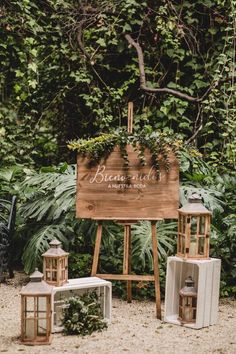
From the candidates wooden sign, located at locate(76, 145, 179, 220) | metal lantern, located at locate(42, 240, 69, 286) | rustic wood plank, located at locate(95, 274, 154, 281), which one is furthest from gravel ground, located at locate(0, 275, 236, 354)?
wooden sign, located at locate(76, 145, 179, 220)

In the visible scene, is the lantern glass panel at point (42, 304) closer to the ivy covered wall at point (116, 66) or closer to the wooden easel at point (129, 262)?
the wooden easel at point (129, 262)

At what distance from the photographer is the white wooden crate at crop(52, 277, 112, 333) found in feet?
16.7

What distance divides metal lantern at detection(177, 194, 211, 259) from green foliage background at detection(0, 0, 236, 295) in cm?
254

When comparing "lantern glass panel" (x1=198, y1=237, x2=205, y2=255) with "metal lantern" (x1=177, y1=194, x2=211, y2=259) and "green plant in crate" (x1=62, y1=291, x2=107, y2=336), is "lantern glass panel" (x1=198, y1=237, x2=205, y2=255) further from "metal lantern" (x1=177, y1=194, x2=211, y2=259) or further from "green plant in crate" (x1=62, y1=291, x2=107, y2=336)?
"green plant in crate" (x1=62, y1=291, x2=107, y2=336)

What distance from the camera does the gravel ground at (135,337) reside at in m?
4.62

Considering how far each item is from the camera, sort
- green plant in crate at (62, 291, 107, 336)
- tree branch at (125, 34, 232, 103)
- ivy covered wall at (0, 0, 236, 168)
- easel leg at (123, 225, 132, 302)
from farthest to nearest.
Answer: ivy covered wall at (0, 0, 236, 168)
tree branch at (125, 34, 232, 103)
easel leg at (123, 225, 132, 302)
green plant in crate at (62, 291, 107, 336)

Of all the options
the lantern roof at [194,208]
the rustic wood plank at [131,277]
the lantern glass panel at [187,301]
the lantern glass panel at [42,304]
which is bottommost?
the lantern glass panel at [187,301]

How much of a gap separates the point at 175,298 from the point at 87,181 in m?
1.29

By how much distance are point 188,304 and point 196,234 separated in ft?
1.95

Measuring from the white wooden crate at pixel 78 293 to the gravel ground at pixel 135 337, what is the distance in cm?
13

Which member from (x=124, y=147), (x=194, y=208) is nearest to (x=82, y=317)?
(x=194, y=208)

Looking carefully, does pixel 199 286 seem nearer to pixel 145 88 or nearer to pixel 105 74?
pixel 145 88

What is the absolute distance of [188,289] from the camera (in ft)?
17.6

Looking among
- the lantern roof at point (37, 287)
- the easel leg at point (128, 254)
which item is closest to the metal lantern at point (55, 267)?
the lantern roof at point (37, 287)
